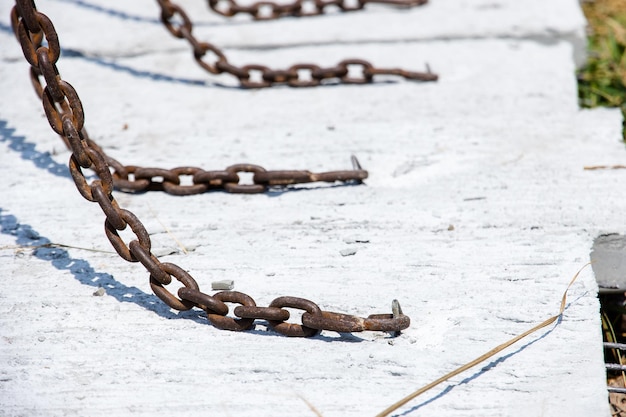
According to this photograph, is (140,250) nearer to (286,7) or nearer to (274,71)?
(274,71)

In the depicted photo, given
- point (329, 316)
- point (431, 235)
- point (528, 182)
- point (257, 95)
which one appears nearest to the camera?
point (329, 316)

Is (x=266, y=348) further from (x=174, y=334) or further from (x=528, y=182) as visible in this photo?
(x=528, y=182)

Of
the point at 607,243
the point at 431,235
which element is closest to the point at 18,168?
the point at 431,235

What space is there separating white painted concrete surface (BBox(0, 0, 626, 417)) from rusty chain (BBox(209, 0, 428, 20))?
0.20 meters

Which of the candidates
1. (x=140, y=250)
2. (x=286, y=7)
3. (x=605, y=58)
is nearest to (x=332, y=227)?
(x=140, y=250)

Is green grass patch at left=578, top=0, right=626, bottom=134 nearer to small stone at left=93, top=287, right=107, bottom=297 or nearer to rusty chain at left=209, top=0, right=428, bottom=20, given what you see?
rusty chain at left=209, top=0, right=428, bottom=20

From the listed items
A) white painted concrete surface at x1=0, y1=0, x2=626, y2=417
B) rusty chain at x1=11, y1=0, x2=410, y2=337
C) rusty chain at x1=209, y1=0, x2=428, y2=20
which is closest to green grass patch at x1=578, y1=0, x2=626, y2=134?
white painted concrete surface at x1=0, y1=0, x2=626, y2=417

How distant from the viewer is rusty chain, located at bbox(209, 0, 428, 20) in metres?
3.62

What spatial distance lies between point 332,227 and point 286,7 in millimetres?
1831

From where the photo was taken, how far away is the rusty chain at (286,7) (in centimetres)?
362

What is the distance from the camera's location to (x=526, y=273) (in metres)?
1.92

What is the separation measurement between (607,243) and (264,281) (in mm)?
983

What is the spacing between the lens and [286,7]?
3.63 meters

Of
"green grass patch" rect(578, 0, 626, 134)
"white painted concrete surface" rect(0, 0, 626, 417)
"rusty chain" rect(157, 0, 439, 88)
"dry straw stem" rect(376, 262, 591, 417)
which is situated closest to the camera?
"dry straw stem" rect(376, 262, 591, 417)
